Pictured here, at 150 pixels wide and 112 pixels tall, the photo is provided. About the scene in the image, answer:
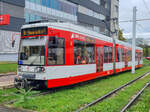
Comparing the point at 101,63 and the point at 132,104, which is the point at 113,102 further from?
the point at 101,63

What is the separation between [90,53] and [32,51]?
393 cm

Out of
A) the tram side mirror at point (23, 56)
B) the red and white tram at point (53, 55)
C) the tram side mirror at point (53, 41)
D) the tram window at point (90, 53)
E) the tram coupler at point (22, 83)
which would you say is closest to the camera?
the tram coupler at point (22, 83)

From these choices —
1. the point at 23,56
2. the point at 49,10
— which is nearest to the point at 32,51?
the point at 23,56

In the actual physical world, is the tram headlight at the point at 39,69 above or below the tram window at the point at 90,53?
below

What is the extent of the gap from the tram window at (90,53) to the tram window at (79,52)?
500 millimetres

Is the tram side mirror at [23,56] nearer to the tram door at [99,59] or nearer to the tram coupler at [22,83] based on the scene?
the tram coupler at [22,83]

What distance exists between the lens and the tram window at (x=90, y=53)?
435 inches

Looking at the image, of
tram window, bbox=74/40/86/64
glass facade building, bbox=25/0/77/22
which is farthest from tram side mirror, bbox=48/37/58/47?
glass facade building, bbox=25/0/77/22

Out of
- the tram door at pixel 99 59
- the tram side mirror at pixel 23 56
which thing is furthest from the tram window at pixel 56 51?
the tram door at pixel 99 59

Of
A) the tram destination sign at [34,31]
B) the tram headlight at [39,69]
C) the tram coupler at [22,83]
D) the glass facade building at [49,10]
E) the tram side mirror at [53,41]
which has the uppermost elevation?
the glass facade building at [49,10]

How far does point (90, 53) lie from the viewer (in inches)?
449

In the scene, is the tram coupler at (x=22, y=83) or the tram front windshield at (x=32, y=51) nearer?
the tram coupler at (x=22, y=83)

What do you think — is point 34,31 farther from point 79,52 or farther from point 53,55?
point 79,52

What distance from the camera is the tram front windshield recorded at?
8305 millimetres
